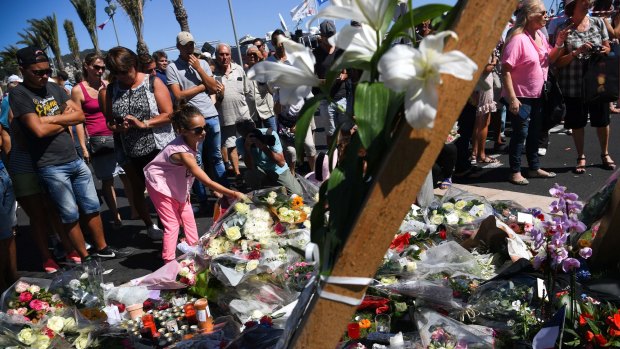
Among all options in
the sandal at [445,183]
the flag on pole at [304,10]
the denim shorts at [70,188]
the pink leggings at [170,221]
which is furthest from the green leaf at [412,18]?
the flag on pole at [304,10]

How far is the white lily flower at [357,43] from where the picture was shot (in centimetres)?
83

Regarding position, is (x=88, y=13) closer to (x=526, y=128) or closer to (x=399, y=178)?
(x=526, y=128)

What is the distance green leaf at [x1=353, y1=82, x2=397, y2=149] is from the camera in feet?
2.68

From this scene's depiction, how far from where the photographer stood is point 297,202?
3.64 m

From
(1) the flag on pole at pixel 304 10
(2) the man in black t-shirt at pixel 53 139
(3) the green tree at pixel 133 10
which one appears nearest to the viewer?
(2) the man in black t-shirt at pixel 53 139

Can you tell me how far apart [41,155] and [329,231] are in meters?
3.58

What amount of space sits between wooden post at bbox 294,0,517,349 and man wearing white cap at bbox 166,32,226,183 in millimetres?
4332

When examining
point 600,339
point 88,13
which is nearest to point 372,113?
point 600,339

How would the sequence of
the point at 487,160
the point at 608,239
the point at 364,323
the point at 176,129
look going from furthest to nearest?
the point at 487,160, the point at 176,129, the point at 364,323, the point at 608,239

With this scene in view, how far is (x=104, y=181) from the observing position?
16.5ft

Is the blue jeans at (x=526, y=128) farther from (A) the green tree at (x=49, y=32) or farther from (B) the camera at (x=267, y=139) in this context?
(A) the green tree at (x=49, y=32)

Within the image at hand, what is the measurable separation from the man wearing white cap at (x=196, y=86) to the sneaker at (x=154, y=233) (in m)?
0.86

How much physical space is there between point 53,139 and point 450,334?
10.8ft

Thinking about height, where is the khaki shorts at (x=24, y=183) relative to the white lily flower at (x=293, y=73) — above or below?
below
